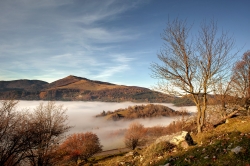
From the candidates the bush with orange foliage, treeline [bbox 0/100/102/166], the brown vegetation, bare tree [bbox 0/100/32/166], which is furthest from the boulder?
the bush with orange foliage

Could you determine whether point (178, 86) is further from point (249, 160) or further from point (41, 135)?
point (41, 135)

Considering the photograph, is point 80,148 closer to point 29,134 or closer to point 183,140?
point 29,134

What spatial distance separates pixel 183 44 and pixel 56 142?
74.4 ft

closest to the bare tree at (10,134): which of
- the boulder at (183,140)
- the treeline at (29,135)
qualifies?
the treeline at (29,135)

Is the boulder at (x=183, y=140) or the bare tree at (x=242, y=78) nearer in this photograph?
the boulder at (x=183, y=140)

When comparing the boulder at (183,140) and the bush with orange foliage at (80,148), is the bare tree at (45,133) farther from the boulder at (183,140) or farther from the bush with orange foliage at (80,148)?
the bush with orange foliage at (80,148)

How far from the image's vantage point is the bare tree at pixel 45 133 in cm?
2360

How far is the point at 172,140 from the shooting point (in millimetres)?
14664

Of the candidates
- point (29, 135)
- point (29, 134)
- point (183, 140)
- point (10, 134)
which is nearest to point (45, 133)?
point (29, 135)

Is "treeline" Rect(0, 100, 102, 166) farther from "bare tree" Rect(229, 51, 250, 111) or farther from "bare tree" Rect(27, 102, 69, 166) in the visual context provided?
"bare tree" Rect(229, 51, 250, 111)

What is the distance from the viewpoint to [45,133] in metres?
25.1

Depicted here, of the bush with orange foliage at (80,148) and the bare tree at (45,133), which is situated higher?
the bare tree at (45,133)

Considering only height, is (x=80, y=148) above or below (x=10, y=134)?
below

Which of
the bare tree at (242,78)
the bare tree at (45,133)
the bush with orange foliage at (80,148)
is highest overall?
the bare tree at (242,78)
